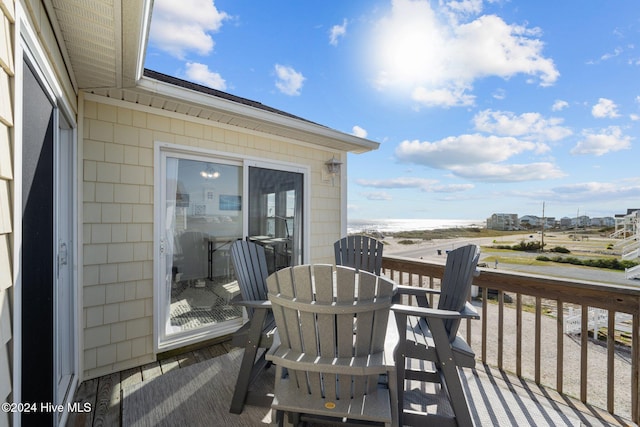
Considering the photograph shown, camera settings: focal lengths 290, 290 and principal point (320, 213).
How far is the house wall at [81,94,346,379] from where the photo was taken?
255cm

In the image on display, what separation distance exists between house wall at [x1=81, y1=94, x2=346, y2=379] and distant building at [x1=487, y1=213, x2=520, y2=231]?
9.64 m

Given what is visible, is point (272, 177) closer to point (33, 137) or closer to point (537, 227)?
point (33, 137)

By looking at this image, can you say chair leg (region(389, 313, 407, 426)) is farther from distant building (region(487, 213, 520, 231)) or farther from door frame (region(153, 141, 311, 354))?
distant building (region(487, 213, 520, 231))

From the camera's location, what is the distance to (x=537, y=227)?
1003 cm

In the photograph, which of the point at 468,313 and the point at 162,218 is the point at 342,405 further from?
the point at 162,218

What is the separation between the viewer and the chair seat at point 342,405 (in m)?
1.38

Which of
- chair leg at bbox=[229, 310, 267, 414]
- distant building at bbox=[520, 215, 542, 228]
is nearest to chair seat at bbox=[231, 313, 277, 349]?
chair leg at bbox=[229, 310, 267, 414]

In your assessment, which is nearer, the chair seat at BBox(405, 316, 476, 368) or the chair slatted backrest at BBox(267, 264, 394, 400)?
the chair slatted backrest at BBox(267, 264, 394, 400)

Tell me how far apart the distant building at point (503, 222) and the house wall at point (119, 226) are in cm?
964

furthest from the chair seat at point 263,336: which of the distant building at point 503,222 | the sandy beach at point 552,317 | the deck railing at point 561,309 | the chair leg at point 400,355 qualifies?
the distant building at point 503,222

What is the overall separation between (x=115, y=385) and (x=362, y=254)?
2.55 metres

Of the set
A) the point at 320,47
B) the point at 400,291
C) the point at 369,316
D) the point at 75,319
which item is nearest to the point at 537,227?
the point at 320,47

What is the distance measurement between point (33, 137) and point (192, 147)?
1.72 meters

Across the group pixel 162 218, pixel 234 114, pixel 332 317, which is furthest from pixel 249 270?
pixel 234 114
